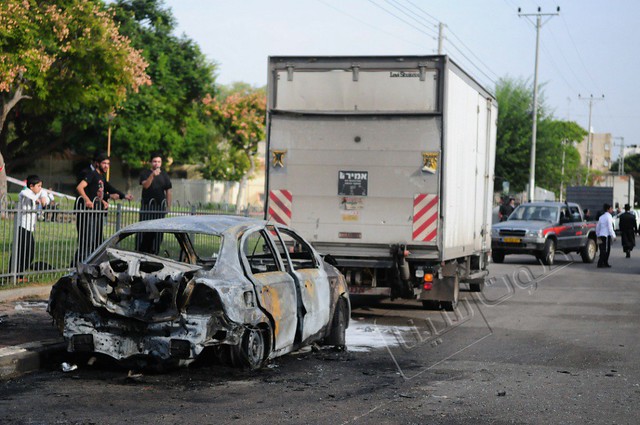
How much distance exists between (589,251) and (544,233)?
11.4 ft

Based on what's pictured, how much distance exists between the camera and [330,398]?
7.38m

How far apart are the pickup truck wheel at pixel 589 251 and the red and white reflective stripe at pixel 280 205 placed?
18676mm

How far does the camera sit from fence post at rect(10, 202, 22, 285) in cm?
1326

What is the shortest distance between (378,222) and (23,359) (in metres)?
5.98

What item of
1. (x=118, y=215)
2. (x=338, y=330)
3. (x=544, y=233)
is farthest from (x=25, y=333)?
(x=544, y=233)

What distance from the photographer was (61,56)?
3444 centimetres

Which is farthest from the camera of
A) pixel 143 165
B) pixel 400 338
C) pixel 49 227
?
pixel 143 165

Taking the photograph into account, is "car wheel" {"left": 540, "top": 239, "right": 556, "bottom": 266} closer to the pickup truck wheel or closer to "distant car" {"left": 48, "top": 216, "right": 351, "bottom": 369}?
the pickup truck wheel

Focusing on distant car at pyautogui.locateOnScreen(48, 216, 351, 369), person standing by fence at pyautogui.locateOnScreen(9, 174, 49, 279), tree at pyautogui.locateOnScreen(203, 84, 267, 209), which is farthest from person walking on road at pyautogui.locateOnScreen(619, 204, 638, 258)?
tree at pyautogui.locateOnScreen(203, 84, 267, 209)

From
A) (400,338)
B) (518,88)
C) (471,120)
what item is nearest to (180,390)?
(400,338)

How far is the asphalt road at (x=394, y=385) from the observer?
265 inches

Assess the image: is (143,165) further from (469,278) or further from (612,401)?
(612,401)

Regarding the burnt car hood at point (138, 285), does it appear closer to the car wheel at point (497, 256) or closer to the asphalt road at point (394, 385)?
the asphalt road at point (394, 385)

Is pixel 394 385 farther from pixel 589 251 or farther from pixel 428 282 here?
pixel 589 251
